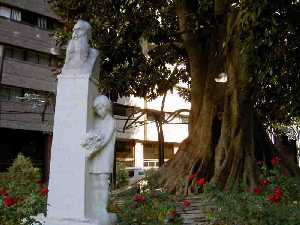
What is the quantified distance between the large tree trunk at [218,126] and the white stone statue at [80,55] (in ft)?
15.1

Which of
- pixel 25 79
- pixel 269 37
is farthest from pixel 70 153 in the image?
pixel 25 79

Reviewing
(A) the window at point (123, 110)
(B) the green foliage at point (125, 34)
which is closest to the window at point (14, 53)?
Result: (A) the window at point (123, 110)

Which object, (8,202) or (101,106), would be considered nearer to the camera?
(8,202)

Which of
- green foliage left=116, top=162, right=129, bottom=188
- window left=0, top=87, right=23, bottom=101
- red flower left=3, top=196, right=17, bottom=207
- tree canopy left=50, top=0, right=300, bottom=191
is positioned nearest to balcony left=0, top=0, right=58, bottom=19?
window left=0, top=87, right=23, bottom=101

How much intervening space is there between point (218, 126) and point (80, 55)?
6.49 metres

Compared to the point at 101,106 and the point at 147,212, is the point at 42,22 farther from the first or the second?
the point at 101,106

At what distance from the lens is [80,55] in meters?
6.12

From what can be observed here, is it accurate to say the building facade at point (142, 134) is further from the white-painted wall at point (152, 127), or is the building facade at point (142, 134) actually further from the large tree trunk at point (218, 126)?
the large tree trunk at point (218, 126)

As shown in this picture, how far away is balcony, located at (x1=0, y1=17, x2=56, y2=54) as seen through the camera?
25267 millimetres

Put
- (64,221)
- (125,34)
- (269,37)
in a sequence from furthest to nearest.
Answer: (125,34)
(269,37)
(64,221)

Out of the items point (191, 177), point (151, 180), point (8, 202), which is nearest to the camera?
point (8, 202)

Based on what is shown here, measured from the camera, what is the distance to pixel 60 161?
5789 mm

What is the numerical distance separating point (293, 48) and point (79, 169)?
241 inches

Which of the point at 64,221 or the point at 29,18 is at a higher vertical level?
the point at 29,18
